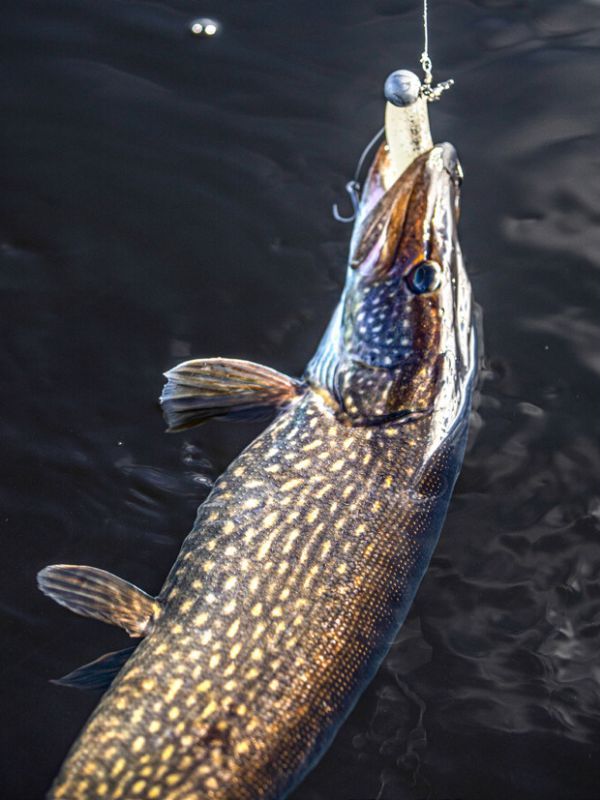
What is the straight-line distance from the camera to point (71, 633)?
11.3 feet

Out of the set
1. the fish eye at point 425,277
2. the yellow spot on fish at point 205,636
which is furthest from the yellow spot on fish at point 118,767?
the fish eye at point 425,277

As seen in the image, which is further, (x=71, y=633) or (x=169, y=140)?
(x=169, y=140)

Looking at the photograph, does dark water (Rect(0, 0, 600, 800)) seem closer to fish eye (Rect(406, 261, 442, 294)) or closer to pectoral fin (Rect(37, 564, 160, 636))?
pectoral fin (Rect(37, 564, 160, 636))

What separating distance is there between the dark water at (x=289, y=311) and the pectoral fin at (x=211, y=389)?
1.22ft

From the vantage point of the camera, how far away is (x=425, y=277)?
10.9 ft

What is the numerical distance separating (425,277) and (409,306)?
0.12 metres

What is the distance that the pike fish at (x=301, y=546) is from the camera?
8.79 ft

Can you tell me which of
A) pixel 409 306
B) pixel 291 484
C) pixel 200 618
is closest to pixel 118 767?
pixel 200 618

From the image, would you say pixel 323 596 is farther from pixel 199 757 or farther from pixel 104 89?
pixel 104 89

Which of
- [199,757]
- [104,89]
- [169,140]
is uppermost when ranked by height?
[104,89]

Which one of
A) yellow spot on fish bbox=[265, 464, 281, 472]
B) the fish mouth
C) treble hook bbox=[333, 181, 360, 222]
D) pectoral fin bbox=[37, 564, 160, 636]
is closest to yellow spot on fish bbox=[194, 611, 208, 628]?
pectoral fin bbox=[37, 564, 160, 636]

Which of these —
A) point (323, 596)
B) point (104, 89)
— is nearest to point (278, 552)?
point (323, 596)

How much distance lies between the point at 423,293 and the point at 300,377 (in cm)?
79

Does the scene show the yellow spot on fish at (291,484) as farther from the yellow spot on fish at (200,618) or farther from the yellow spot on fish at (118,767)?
the yellow spot on fish at (118,767)
